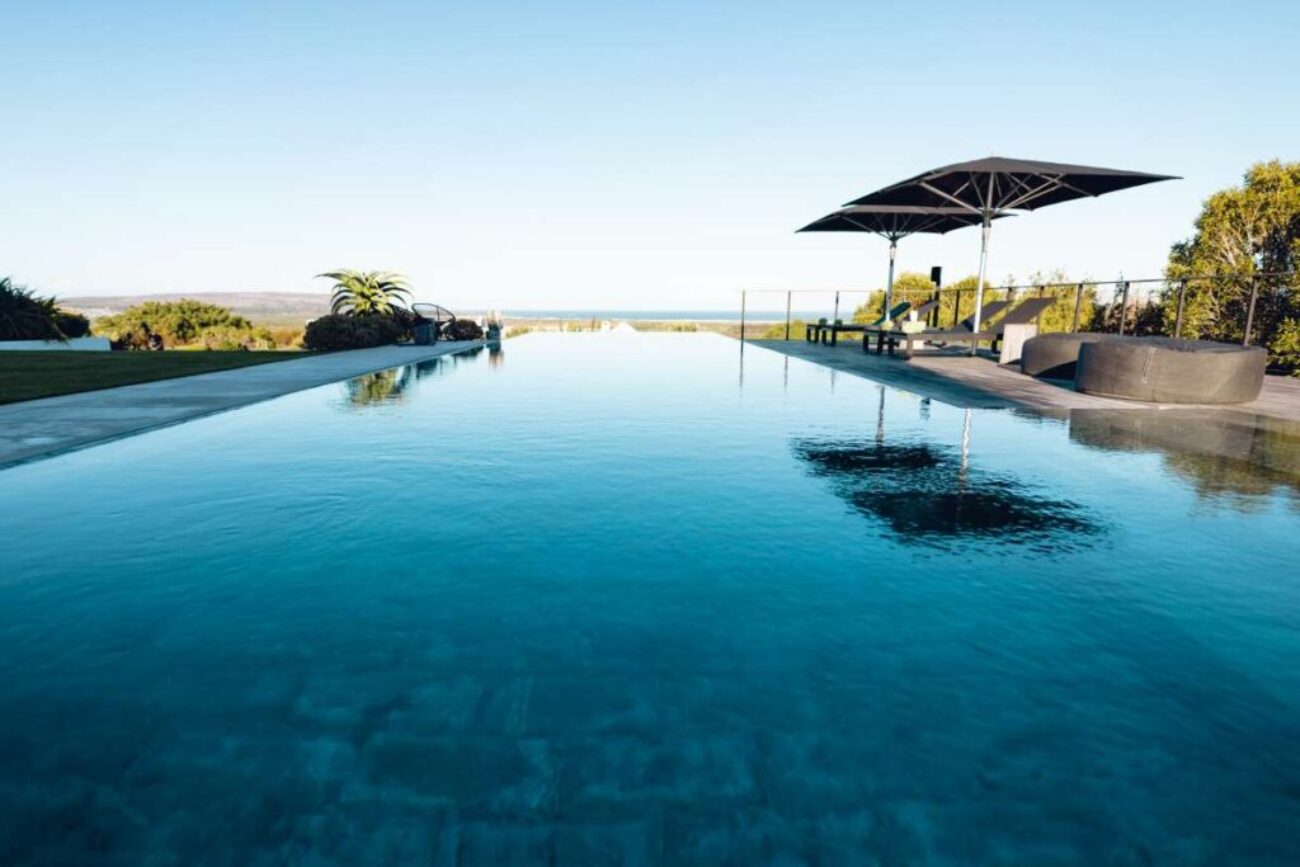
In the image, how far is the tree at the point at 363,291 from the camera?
22484 millimetres

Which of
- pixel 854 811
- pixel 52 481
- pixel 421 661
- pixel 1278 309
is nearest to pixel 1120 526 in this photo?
pixel 854 811

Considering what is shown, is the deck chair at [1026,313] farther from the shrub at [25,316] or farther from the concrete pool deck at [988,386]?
the shrub at [25,316]

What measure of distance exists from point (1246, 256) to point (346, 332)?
22063 millimetres

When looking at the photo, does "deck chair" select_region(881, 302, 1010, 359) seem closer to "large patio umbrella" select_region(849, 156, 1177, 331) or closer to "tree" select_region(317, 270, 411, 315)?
"large patio umbrella" select_region(849, 156, 1177, 331)

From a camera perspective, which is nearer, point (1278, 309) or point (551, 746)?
point (551, 746)

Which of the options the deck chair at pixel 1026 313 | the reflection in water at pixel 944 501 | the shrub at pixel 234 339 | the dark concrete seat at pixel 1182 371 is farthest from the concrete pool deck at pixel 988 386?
the shrub at pixel 234 339

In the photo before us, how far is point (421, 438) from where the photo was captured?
270 inches

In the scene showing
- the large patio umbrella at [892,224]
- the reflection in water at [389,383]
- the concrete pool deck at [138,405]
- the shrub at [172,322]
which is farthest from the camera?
the shrub at [172,322]

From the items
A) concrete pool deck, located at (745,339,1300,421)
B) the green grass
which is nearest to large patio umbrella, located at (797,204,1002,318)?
concrete pool deck, located at (745,339,1300,421)

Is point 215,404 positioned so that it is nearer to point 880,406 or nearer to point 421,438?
point 421,438

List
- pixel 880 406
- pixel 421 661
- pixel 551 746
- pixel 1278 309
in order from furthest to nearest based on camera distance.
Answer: pixel 1278 309 < pixel 880 406 < pixel 421 661 < pixel 551 746

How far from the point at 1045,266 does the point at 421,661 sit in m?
27.5

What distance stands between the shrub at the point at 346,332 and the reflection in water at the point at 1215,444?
58.4ft

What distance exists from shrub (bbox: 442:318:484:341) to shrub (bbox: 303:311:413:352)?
4241 mm
